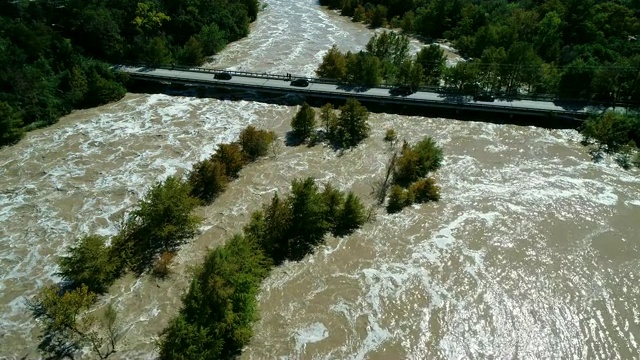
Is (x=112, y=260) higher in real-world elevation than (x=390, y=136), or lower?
lower

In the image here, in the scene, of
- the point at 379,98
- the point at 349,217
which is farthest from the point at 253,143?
the point at 379,98

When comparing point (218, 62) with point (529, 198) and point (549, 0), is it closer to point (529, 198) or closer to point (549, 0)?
point (529, 198)

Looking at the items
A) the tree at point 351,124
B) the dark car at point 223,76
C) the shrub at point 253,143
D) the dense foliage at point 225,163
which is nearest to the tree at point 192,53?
the dark car at point 223,76

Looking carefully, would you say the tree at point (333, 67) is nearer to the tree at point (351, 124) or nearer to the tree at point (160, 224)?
the tree at point (351, 124)

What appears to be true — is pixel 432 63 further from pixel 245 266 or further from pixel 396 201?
pixel 245 266

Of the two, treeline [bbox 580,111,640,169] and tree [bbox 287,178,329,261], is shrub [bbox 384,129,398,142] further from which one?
treeline [bbox 580,111,640,169]

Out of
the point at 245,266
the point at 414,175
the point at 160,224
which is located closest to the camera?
the point at 245,266
